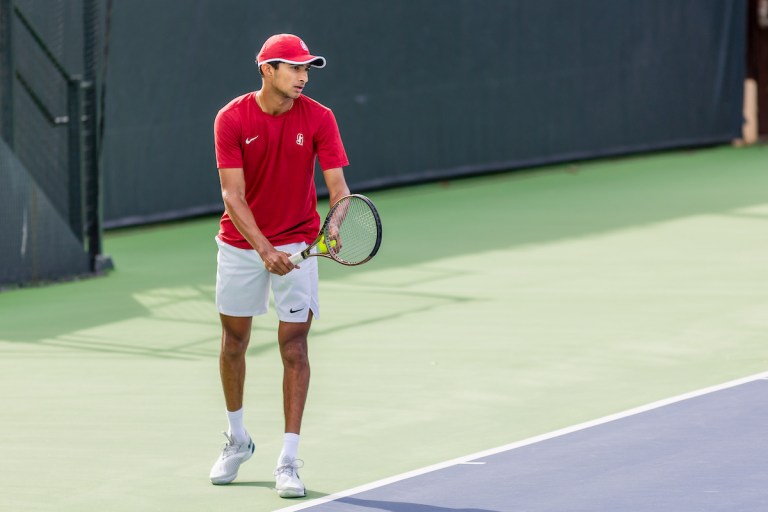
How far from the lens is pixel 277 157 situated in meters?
6.93

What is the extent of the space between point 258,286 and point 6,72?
6808mm

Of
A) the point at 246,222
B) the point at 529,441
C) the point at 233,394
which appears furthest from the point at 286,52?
the point at 529,441

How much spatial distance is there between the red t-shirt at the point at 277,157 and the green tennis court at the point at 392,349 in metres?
1.14

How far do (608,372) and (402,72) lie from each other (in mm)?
9817

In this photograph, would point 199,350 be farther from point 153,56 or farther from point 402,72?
point 402,72

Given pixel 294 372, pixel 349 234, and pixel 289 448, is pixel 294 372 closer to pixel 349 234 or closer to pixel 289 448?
pixel 289 448

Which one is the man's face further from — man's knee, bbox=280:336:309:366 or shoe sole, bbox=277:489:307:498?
shoe sole, bbox=277:489:307:498

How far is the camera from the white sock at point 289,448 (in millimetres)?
6859

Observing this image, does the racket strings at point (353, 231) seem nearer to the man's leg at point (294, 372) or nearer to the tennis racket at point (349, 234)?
the tennis racket at point (349, 234)

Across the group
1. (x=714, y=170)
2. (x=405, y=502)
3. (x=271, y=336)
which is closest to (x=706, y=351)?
(x=271, y=336)

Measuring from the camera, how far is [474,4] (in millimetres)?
19266

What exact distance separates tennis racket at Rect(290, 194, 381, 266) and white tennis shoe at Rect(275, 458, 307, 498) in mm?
866

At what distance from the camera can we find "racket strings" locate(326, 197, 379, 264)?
6801mm

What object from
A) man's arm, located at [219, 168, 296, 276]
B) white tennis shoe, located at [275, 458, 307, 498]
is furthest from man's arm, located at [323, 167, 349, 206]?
white tennis shoe, located at [275, 458, 307, 498]
